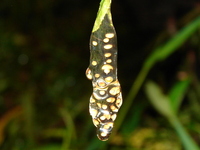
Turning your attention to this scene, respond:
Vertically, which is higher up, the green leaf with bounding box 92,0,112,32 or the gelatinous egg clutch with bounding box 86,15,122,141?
the green leaf with bounding box 92,0,112,32

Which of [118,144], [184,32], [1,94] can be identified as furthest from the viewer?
[1,94]

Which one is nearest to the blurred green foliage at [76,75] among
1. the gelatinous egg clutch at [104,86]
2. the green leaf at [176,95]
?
the green leaf at [176,95]

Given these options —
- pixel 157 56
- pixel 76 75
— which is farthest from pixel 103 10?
pixel 76 75

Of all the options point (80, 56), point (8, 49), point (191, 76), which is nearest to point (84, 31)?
point (80, 56)

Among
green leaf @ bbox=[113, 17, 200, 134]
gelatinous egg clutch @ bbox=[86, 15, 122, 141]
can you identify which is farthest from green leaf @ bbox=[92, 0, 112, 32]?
green leaf @ bbox=[113, 17, 200, 134]

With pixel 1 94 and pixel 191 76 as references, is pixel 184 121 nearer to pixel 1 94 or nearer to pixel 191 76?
pixel 191 76

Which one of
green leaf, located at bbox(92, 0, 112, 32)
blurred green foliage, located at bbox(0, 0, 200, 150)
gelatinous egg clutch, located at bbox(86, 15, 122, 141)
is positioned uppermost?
green leaf, located at bbox(92, 0, 112, 32)

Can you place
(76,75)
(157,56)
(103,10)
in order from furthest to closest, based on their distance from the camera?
(76,75), (157,56), (103,10)

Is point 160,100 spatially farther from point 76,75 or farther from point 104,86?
point 104,86

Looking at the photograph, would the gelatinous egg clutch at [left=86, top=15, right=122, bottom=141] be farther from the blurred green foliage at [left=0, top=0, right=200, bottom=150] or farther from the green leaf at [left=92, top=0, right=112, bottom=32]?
the blurred green foliage at [left=0, top=0, right=200, bottom=150]
